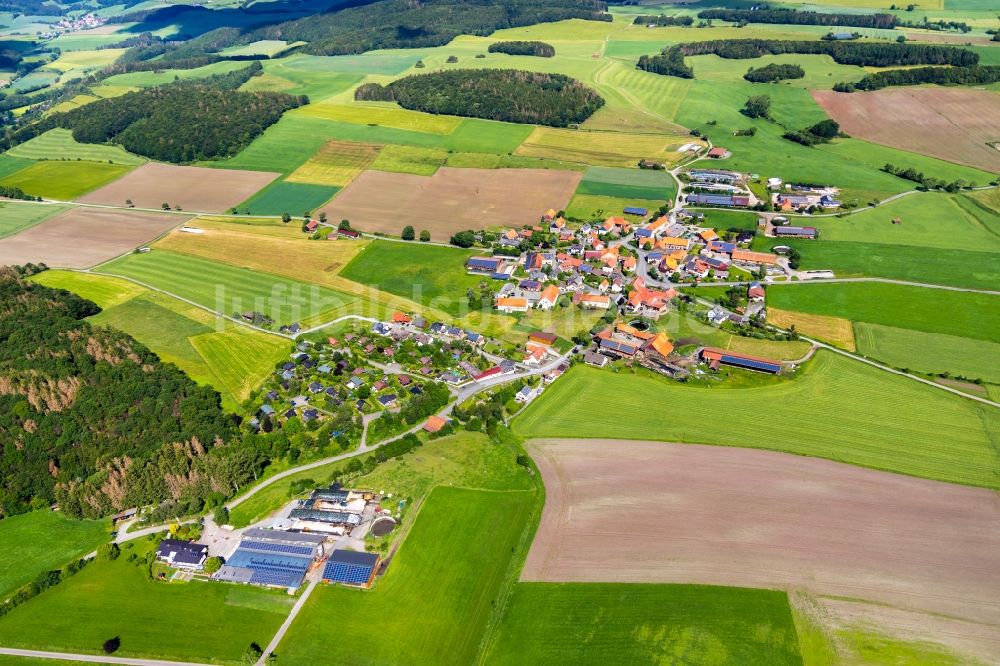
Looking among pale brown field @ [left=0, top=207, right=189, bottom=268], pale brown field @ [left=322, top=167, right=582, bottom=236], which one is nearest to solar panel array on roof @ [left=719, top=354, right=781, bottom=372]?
pale brown field @ [left=322, top=167, right=582, bottom=236]

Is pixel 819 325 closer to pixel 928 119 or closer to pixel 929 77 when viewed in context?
pixel 928 119

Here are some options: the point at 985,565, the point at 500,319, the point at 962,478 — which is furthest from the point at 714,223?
the point at 985,565

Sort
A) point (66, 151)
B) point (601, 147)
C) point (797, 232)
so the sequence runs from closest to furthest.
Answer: point (797, 232) < point (601, 147) < point (66, 151)

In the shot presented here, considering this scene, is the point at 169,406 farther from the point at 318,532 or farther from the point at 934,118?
the point at 934,118

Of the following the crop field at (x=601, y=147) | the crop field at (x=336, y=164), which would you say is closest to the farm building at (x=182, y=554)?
the crop field at (x=336, y=164)

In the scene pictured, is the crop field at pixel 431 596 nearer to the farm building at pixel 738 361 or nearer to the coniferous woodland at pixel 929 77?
the farm building at pixel 738 361

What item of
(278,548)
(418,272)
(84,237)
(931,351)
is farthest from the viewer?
(84,237)

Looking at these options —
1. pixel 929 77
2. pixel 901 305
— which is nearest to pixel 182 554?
pixel 901 305

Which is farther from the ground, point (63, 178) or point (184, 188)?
point (63, 178)
